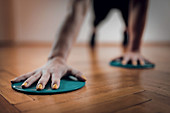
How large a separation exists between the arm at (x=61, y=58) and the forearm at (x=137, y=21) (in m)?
0.31

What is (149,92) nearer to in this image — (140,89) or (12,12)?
(140,89)

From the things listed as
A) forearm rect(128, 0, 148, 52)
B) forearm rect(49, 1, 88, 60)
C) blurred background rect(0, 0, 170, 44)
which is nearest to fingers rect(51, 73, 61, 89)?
forearm rect(49, 1, 88, 60)

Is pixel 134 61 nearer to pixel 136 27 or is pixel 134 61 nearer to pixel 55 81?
pixel 136 27

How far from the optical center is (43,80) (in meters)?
0.54

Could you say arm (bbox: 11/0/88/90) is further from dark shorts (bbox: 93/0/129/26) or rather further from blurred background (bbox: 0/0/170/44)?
blurred background (bbox: 0/0/170/44)

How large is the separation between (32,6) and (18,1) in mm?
214

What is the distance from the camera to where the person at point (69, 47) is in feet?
1.88

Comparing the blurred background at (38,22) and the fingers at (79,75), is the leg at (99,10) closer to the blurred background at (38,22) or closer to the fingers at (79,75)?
the blurred background at (38,22)

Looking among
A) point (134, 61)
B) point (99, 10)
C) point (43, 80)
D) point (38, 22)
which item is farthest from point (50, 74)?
point (38, 22)

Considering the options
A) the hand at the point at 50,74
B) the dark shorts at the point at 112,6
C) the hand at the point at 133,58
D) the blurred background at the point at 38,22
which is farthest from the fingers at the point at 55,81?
the blurred background at the point at 38,22

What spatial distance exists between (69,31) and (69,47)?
71 millimetres

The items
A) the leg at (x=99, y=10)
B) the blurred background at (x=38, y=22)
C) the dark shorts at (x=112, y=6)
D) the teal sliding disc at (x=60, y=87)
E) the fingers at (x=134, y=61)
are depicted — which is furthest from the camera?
the blurred background at (x=38, y=22)

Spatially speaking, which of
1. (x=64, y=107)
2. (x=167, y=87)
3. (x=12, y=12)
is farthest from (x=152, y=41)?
(x=64, y=107)

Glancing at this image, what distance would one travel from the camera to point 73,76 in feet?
2.10
